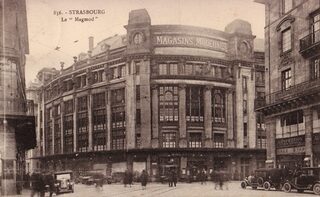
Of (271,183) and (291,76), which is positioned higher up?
(291,76)

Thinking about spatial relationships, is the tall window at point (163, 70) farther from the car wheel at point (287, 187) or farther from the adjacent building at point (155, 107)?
the car wheel at point (287, 187)

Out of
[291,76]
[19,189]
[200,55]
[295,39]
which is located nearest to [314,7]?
[295,39]

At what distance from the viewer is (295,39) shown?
19359 mm

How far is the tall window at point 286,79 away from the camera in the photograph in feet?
65.9

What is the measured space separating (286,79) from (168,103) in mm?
8925

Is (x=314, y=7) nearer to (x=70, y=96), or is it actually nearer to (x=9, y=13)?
(x=9, y=13)

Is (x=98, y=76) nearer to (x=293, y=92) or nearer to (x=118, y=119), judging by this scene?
(x=118, y=119)

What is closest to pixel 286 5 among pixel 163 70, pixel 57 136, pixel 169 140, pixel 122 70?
pixel 163 70

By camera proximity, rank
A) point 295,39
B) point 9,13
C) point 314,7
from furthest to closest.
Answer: point 295,39 < point 314,7 < point 9,13

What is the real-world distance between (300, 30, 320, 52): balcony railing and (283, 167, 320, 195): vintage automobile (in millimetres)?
4467

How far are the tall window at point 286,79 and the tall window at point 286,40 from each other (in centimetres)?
89

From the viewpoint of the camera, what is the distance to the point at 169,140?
2953 cm

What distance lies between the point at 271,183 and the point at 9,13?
1075 centimetres

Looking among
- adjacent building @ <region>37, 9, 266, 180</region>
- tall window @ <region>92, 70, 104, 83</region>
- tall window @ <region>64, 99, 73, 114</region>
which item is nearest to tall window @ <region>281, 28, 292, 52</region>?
adjacent building @ <region>37, 9, 266, 180</region>
